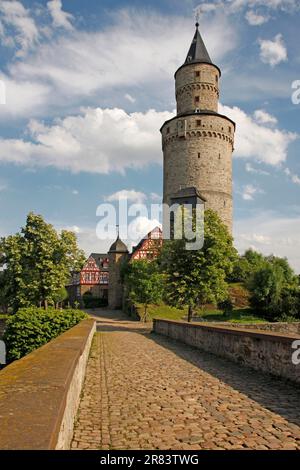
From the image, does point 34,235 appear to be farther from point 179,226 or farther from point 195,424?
point 195,424

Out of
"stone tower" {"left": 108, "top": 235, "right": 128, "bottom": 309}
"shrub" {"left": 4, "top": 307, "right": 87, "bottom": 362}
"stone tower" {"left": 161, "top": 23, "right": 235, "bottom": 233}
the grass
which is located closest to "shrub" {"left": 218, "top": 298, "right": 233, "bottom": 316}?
the grass

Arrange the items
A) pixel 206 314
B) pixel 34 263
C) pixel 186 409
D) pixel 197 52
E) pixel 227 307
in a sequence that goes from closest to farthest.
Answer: pixel 186 409, pixel 34 263, pixel 206 314, pixel 227 307, pixel 197 52

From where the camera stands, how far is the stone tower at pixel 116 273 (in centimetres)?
5497

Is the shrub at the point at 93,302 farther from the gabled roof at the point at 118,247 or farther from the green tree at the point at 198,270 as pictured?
the green tree at the point at 198,270

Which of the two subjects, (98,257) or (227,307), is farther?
(98,257)

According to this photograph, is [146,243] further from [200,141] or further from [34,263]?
[34,263]

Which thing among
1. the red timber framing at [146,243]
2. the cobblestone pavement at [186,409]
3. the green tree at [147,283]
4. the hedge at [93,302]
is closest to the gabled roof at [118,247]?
the red timber framing at [146,243]

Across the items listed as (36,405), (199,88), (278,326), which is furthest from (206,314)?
(36,405)

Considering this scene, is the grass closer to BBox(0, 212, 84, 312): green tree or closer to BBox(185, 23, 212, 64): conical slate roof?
BBox(0, 212, 84, 312): green tree

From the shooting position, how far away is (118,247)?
5628 cm

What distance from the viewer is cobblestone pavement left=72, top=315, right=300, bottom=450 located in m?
4.26

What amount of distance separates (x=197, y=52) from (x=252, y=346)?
54.4 metres

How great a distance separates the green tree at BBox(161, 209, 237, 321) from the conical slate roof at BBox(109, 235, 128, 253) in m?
33.7
